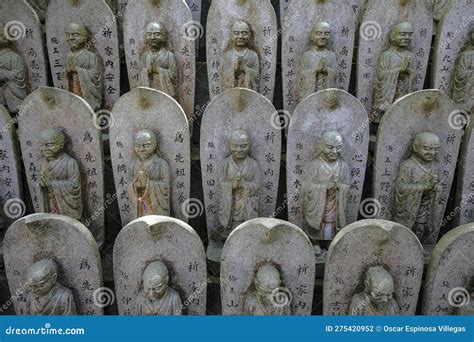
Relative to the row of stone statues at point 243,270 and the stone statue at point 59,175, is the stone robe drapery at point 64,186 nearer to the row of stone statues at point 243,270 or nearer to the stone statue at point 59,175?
the stone statue at point 59,175

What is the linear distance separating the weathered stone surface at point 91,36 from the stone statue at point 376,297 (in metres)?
2.78

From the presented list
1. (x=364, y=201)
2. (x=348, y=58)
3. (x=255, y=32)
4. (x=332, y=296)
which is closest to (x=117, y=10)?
(x=255, y=32)

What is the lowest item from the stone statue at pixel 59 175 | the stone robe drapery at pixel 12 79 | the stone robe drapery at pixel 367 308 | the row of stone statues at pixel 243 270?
the stone robe drapery at pixel 367 308

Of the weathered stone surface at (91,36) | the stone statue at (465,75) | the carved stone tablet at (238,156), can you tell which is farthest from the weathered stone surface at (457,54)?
the weathered stone surface at (91,36)

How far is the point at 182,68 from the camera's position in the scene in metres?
4.36

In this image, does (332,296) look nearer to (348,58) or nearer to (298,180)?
(298,180)

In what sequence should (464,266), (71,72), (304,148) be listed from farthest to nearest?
(71,72) < (304,148) < (464,266)

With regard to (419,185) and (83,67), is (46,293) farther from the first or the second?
(419,185)

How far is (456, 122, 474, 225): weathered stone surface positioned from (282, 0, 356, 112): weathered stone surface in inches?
49.0

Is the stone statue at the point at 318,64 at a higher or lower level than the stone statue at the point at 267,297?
higher

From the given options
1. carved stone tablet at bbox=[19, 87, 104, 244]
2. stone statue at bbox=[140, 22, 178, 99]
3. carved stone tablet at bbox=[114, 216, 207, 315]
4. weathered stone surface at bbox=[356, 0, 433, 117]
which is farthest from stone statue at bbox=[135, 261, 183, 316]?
weathered stone surface at bbox=[356, 0, 433, 117]

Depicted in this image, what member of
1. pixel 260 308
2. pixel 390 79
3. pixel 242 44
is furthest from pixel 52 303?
pixel 390 79

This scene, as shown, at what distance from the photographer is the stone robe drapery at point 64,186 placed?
3645 mm

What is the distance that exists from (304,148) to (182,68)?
1447 millimetres
